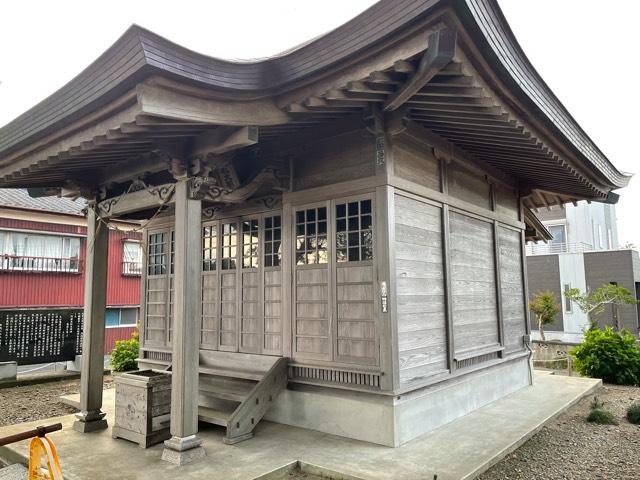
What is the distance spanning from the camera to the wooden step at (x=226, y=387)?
5.01 m

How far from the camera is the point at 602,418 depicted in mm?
5496

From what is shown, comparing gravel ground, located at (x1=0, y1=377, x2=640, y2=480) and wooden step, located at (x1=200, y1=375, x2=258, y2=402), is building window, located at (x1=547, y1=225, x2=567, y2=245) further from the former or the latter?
wooden step, located at (x1=200, y1=375, x2=258, y2=402)

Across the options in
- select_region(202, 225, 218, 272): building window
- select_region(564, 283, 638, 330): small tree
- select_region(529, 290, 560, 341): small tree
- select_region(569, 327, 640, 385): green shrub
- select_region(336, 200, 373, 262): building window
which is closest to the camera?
select_region(336, 200, 373, 262): building window

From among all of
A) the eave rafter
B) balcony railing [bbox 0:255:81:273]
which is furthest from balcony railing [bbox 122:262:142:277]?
the eave rafter

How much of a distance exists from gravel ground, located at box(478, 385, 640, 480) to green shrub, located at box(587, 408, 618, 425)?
0.27 feet

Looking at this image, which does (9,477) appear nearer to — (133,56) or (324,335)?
(324,335)

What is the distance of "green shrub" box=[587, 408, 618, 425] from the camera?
5.49 meters

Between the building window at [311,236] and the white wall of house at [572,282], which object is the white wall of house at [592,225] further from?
the building window at [311,236]

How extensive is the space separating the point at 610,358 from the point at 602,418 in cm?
354

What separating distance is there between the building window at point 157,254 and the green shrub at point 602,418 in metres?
5.86

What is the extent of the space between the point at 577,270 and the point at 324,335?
18.9 metres

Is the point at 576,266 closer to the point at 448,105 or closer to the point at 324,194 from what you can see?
the point at 324,194

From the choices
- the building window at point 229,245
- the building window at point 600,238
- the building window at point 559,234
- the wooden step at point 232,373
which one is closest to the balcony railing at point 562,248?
the building window at point 559,234

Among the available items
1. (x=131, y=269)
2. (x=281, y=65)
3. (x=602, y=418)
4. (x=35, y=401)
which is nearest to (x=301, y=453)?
(x=281, y=65)
